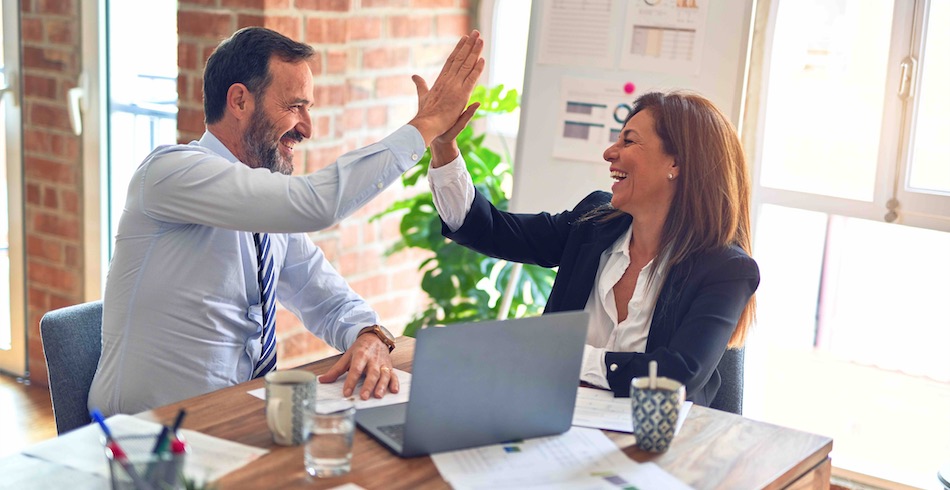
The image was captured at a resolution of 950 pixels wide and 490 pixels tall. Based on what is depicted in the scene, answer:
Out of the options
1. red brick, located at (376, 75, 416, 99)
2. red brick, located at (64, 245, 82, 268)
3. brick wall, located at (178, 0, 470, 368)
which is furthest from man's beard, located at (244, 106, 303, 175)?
red brick, located at (64, 245, 82, 268)

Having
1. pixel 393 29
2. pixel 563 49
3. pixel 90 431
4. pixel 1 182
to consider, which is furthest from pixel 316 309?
pixel 1 182

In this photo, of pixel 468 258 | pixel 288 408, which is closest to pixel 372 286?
pixel 468 258

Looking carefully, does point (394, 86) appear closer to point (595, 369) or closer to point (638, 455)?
point (595, 369)

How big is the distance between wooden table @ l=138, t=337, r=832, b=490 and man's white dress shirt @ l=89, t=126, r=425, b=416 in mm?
265

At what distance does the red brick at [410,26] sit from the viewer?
138 inches

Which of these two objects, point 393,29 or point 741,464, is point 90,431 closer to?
point 741,464

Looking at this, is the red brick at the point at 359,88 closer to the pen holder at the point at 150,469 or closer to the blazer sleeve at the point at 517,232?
the blazer sleeve at the point at 517,232

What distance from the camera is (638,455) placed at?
1529 millimetres

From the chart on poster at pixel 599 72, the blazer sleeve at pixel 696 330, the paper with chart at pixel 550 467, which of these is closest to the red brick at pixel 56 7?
the chart on poster at pixel 599 72

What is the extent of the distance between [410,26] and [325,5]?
517 millimetres

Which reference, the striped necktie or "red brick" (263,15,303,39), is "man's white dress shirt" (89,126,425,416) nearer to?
the striped necktie

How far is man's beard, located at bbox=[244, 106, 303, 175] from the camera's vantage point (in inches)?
82.5

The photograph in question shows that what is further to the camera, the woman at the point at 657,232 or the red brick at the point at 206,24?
the red brick at the point at 206,24

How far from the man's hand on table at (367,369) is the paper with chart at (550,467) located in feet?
0.94
